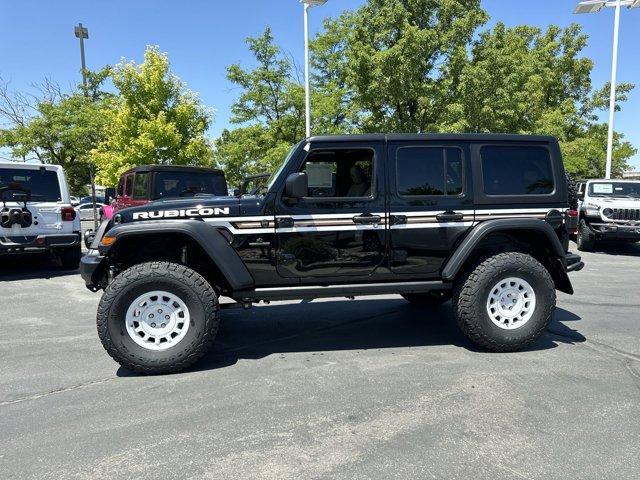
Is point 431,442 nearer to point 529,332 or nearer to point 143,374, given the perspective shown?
point 529,332

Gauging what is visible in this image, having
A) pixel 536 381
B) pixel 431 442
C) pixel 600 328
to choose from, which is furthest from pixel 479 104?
pixel 431 442

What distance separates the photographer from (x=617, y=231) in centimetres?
1117

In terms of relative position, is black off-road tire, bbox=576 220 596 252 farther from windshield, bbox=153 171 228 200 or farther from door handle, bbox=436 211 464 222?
door handle, bbox=436 211 464 222

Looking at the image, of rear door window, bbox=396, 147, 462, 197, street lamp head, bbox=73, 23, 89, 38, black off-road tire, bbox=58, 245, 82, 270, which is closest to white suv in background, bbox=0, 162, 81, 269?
black off-road tire, bbox=58, 245, 82, 270

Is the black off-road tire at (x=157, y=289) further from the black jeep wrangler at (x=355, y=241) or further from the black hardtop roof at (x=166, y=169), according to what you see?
the black hardtop roof at (x=166, y=169)

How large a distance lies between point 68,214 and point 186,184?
239cm

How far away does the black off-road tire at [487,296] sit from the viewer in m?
4.26

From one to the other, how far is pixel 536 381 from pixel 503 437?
101 centimetres

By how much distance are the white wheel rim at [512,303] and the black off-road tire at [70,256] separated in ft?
25.6

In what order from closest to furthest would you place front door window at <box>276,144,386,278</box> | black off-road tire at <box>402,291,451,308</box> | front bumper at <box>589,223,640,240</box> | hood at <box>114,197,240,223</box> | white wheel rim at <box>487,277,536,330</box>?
1. hood at <box>114,197,240,223</box>
2. front door window at <box>276,144,386,278</box>
3. white wheel rim at <box>487,277,536,330</box>
4. black off-road tire at <box>402,291,451,308</box>
5. front bumper at <box>589,223,640,240</box>

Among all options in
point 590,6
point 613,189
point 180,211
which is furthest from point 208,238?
point 590,6

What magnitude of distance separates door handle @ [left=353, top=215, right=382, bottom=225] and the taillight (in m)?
6.55

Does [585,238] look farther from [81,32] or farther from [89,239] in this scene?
[81,32]

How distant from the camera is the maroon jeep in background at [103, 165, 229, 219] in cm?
973
